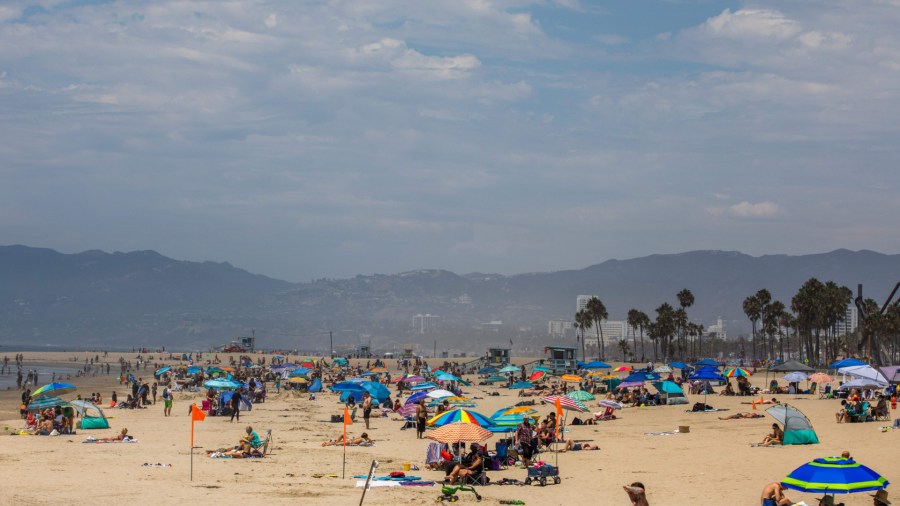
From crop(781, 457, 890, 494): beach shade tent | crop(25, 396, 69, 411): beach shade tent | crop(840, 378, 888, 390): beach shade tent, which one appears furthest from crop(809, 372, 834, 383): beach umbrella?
crop(25, 396, 69, 411): beach shade tent

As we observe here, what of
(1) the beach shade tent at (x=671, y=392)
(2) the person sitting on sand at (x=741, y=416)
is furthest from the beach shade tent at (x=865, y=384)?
(1) the beach shade tent at (x=671, y=392)

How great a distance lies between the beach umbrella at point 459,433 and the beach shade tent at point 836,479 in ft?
23.4

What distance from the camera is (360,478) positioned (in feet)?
64.3

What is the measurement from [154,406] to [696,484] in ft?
99.3

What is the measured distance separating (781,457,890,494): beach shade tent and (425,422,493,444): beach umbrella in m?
7.15

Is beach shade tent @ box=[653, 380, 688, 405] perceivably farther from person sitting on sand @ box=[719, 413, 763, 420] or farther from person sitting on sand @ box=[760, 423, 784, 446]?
person sitting on sand @ box=[760, 423, 784, 446]

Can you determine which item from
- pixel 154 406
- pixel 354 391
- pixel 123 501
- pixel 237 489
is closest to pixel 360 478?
pixel 237 489

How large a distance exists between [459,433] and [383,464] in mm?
3207

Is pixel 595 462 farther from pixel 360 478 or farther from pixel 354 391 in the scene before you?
pixel 354 391

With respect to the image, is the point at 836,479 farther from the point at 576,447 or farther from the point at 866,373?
the point at 866,373

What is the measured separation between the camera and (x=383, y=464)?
22.1 metres

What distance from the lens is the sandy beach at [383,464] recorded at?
671 inches

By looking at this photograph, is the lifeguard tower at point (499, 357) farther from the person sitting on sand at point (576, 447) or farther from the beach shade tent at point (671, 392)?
the person sitting on sand at point (576, 447)

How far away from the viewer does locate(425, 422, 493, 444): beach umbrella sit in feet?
64.5
